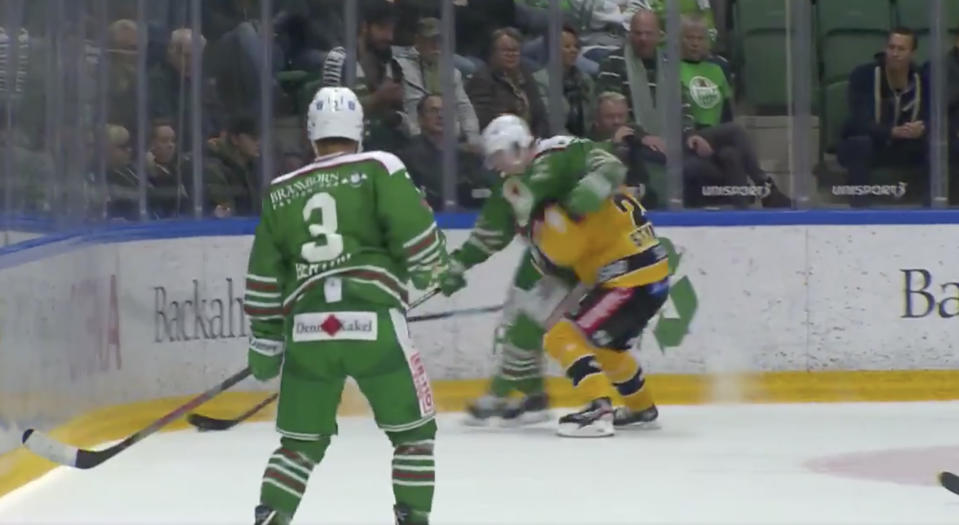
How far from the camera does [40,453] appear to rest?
221 inches

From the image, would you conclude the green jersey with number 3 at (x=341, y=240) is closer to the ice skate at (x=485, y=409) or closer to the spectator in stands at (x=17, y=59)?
the spectator in stands at (x=17, y=59)

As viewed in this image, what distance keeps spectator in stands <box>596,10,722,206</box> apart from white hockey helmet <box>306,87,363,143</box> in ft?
13.3

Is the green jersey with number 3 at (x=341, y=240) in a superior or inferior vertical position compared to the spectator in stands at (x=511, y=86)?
inferior

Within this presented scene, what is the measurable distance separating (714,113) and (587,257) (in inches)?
69.0

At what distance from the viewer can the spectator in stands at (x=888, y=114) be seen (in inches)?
341

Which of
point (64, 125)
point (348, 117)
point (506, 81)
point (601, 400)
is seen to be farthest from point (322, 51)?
point (348, 117)

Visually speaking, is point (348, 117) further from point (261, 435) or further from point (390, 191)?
point (261, 435)

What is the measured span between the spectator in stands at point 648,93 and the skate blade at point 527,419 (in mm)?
1416

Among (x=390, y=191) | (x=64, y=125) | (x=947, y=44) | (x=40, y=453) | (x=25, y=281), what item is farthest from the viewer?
(x=947, y=44)

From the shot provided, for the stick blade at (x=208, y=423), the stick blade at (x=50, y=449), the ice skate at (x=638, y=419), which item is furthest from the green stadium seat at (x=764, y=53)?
the stick blade at (x=50, y=449)

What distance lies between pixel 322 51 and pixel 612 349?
6.82 ft

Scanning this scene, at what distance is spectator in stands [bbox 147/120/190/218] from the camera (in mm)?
8164

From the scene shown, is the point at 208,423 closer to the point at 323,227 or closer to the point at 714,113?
the point at 714,113

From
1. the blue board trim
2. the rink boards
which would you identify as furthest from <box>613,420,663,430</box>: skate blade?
the blue board trim
